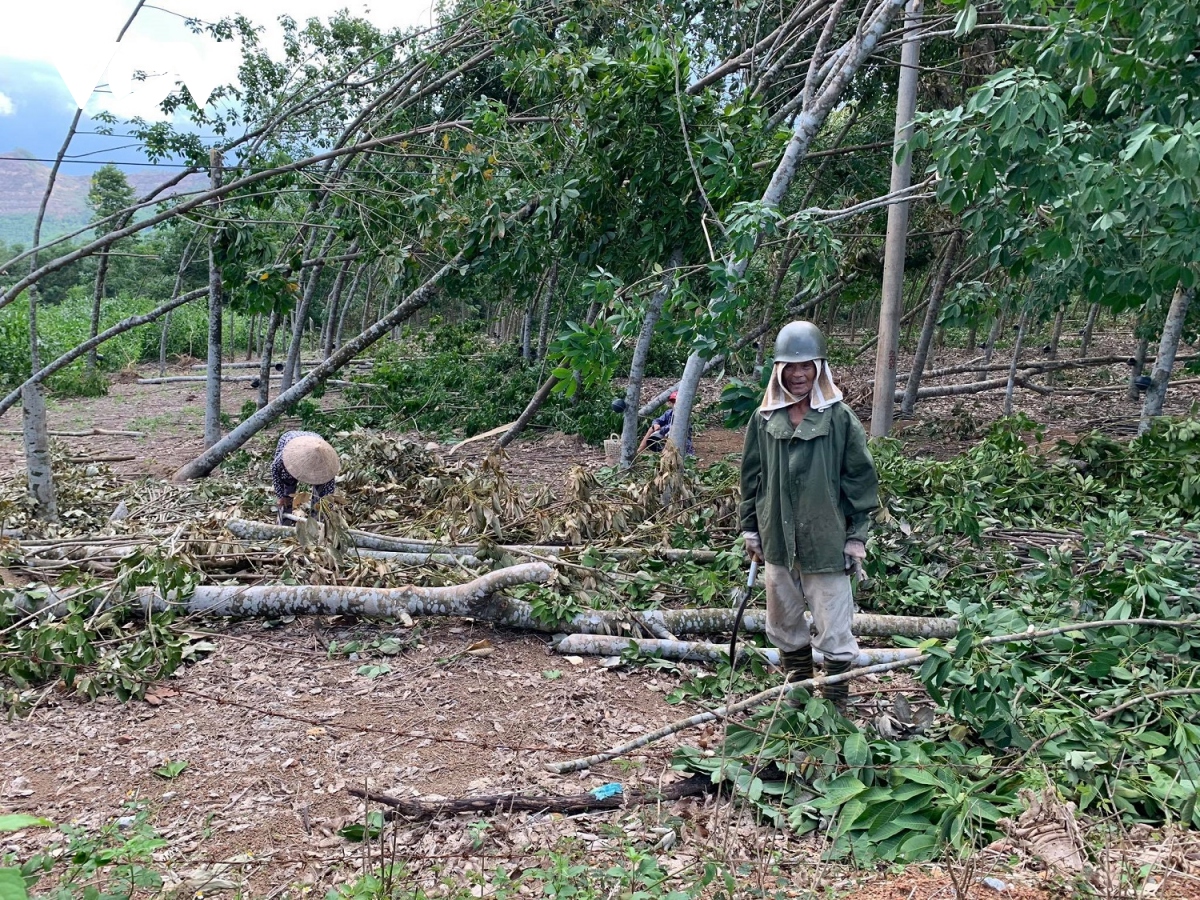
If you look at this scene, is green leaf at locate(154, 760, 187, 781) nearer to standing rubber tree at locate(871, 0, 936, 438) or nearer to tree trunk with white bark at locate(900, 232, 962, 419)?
standing rubber tree at locate(871, 0, 936, 438)

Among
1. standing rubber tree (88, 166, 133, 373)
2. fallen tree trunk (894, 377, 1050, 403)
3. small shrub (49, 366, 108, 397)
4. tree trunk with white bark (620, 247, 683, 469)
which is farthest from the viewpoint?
standing rubber tree (88, 166, 133, 373)

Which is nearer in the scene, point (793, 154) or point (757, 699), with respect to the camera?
point (757, 699)

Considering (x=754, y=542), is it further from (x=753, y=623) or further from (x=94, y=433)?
(x=94, y=433)

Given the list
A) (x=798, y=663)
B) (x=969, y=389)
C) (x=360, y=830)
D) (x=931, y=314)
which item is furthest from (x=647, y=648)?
(x=969, y=389)

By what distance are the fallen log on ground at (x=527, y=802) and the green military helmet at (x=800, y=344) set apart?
Answer: 6.05 ft

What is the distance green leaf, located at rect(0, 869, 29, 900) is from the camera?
150cm

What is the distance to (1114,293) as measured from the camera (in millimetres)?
5977

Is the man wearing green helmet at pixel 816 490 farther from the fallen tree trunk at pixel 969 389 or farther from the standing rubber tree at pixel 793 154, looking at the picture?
the fallen tree trunk at pixel 969 389

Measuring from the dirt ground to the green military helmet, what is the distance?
185 centimetres

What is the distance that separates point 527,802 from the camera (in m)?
3.41

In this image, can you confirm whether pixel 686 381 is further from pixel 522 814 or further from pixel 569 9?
pixel 569 9

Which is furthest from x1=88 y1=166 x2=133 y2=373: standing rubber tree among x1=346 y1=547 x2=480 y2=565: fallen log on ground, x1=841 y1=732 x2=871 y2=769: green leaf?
x1=841 y1=732 x2=871 y2=769: green leaf

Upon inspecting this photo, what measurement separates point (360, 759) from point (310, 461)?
10.3ft

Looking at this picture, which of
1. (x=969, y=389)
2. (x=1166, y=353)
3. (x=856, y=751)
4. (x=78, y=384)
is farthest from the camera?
(x=78, y=384)
